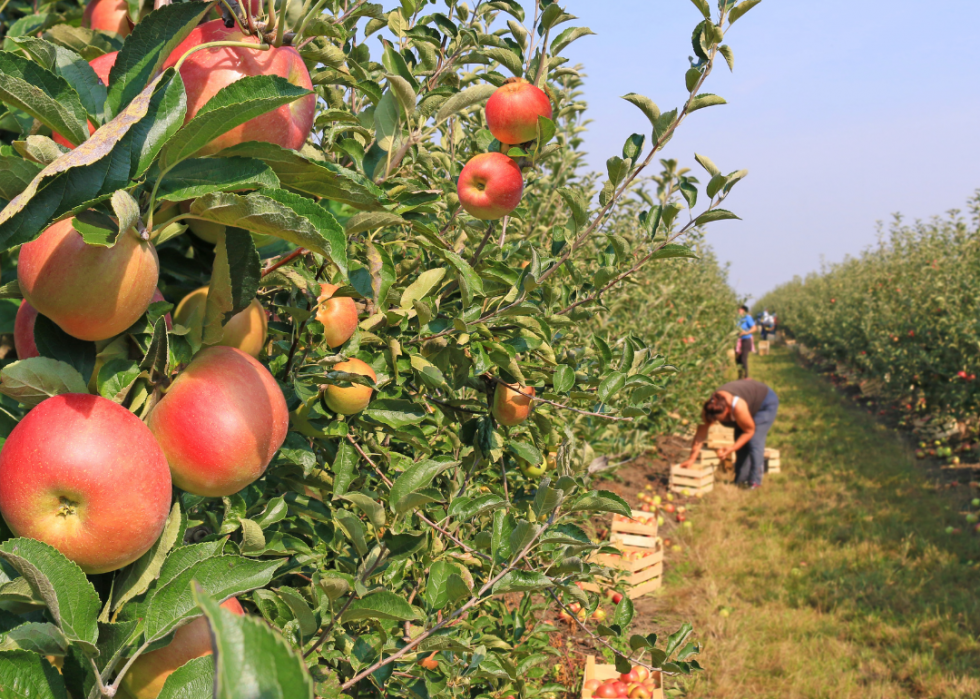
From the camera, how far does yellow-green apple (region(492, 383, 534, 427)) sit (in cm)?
158

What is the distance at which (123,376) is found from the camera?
697 millimetres

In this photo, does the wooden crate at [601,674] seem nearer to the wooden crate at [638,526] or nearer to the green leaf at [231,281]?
the wooden crate at [638,526]

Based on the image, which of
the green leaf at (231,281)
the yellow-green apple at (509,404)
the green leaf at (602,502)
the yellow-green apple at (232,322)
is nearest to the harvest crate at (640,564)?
the yellow-green apple at (509,404)

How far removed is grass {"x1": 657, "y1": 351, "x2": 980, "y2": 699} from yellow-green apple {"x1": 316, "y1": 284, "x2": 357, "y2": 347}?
3.60 m

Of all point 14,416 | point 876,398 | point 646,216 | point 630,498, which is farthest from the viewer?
point 876,398

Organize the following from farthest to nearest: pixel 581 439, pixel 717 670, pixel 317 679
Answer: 1. pixel 717 670
2. pixel 581 439
3. pixel 317 679

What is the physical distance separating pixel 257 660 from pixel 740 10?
4.67ft

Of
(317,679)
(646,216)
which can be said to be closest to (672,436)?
(646,216)

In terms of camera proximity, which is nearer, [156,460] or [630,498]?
[156,460]

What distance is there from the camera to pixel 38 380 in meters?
0.66

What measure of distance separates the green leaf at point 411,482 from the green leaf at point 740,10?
3.47 feet

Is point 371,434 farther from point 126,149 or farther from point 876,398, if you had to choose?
point 876,398

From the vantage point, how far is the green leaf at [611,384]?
5.05ft

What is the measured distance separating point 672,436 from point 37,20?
9944mm
